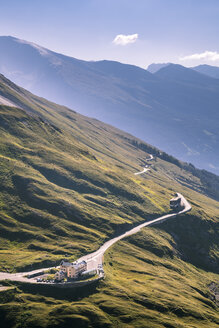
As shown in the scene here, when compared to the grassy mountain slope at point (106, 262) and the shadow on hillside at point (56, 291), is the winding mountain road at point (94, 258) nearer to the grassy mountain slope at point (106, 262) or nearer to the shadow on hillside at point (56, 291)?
the shadow on hillside at point (56, 291)

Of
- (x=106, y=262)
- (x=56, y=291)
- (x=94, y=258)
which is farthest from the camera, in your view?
(x=94, y=258)

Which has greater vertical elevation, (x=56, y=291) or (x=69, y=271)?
(x=69, y=271)

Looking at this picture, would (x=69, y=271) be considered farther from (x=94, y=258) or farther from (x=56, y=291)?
(x=94, y=258)

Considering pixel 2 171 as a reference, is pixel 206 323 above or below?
below

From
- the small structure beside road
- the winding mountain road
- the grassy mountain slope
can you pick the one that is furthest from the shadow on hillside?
the small structure beside road

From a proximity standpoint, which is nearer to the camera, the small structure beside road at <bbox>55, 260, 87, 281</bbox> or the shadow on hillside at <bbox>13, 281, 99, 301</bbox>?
the shadow on hillside at <bbox>13, 281, 99, 301</bbox>

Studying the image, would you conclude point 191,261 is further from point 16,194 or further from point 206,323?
point 16,194

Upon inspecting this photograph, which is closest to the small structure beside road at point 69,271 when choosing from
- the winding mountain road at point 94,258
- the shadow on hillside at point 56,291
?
the shadow on hillside at point 56,291

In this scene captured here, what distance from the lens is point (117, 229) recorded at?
582ft

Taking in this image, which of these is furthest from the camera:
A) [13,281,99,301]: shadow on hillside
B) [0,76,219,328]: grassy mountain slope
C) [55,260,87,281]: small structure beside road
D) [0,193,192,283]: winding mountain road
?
[55,260,87,281]: small structure beside road

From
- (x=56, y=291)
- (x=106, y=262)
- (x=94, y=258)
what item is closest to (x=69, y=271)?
(x=56, y=291)

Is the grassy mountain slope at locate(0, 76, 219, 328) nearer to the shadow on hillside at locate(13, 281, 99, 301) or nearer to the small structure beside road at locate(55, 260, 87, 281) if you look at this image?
the shadow on hillside at locate(13, 281, 99, 301)

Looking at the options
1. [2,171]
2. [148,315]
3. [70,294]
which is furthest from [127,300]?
[2,171]

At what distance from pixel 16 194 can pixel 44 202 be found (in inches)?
572
